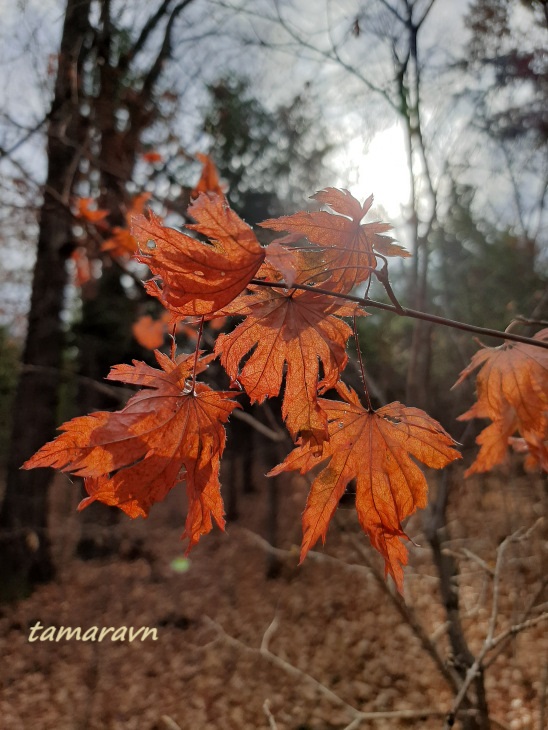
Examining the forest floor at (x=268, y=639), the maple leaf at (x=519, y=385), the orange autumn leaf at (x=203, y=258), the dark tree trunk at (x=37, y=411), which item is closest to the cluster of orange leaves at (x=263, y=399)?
the orange autumn leaf at (x=203, y=258)

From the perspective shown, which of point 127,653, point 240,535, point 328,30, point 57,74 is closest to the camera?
point 328,30

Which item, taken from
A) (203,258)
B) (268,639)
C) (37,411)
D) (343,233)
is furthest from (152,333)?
(203,258)

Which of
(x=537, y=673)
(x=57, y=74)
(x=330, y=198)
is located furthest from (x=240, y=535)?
(x=330, y=198)

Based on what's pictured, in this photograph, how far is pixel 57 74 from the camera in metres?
4.05

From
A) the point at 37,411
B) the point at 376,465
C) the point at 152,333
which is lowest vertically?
the point at 376,465

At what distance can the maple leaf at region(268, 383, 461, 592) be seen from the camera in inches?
30.0

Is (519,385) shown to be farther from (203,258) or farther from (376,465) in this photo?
(203,258)

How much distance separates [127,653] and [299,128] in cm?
501

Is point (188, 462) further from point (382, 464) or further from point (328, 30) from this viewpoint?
point (328, 30)

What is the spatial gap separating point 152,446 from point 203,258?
291 millimetres

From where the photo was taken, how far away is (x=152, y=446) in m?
0.68

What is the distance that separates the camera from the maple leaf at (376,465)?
0.76m

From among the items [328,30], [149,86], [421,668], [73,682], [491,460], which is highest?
[149,86]

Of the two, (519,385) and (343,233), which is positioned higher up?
(343,233)
